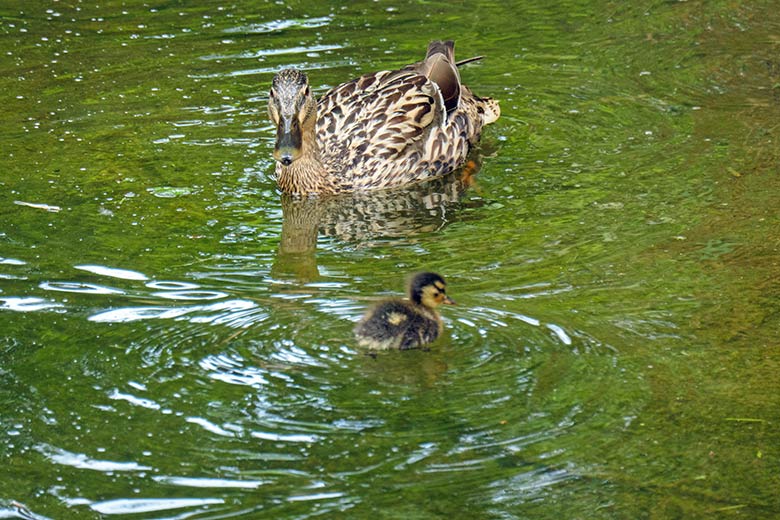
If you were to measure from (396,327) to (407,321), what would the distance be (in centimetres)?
6

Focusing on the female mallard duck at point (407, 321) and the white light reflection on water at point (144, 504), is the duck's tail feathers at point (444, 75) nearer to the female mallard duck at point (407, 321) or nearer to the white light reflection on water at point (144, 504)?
the female mallard duck at point (407, 321)

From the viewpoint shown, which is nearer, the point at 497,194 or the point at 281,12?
the point at 497,194

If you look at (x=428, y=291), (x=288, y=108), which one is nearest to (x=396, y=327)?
(x=428, y=291)

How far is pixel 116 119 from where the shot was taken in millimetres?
9773

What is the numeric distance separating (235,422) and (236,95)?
5.51 meters

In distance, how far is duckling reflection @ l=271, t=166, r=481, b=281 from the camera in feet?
24.1

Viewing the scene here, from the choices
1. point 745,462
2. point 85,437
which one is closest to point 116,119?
point 85,437

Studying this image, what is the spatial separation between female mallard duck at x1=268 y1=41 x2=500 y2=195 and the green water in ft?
0.72

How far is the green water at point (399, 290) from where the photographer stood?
4.90 metres

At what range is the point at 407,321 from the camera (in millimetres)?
5828

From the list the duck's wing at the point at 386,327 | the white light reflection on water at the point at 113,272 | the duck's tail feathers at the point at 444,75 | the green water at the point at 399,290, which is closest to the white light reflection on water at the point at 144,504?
the green water at the point at 399,290

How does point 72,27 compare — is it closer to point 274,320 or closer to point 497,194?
point 497,194

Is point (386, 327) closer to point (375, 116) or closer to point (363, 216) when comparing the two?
point (363, 216)

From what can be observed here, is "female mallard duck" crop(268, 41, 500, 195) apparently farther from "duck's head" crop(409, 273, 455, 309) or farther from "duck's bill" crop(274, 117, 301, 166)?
"duck's head" crop(409, 273, 455, 309)
